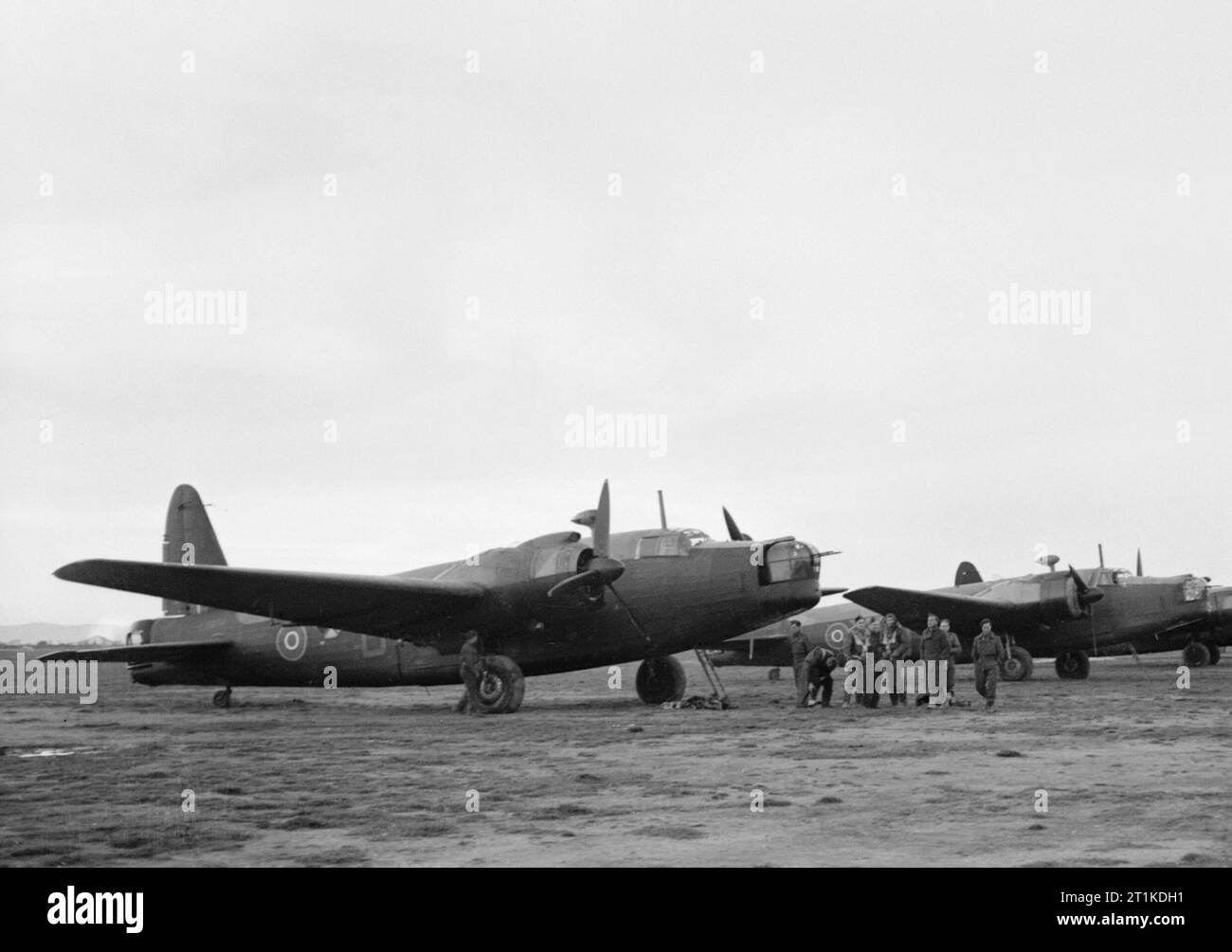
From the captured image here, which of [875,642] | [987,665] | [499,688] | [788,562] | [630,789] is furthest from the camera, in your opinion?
[875,642]

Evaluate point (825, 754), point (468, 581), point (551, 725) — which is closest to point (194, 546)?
point (468, 581)

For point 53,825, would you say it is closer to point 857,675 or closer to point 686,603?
point 686,603

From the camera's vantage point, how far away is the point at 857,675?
72.3ft

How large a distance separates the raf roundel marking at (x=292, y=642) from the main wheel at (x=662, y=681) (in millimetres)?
6445

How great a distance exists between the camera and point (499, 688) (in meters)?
20.1

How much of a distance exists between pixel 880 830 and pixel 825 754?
5.32 metres

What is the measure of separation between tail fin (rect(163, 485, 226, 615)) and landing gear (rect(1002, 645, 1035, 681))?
19672mm

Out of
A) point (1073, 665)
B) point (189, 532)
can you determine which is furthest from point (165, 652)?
point (1073, 665)

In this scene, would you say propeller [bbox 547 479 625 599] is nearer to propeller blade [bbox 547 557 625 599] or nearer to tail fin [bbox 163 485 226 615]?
propeller blade [bbox 547 557 625 599]

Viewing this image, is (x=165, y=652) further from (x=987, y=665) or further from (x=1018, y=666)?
(x=1018, y=666)

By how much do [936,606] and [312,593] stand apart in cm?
1702

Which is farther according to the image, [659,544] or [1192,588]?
[1192,588]

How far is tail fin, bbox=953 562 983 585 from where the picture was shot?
37812mm

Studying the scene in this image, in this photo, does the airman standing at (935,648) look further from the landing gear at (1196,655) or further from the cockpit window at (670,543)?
the landing gear at (1196,655)
